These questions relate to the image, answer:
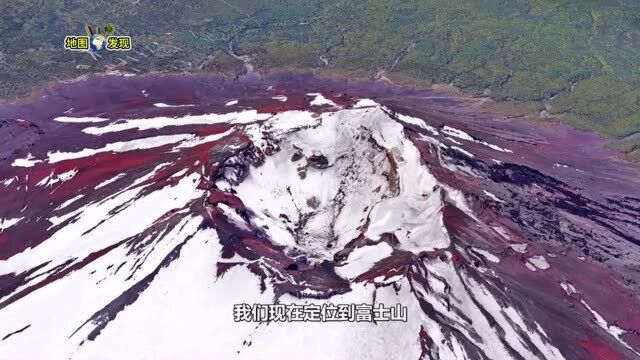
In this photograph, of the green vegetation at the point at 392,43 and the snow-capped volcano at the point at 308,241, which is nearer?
the snow-capped volcano at the point at 308,241

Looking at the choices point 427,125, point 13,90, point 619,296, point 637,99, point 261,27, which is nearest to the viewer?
point 619,296

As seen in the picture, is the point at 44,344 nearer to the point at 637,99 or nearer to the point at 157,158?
the point at 157,158

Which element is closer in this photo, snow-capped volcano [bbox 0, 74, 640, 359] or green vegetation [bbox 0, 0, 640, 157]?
snow-capped volcano [bbox 0, 74, 640, 359]

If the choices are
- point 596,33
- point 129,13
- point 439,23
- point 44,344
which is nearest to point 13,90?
point 129,13

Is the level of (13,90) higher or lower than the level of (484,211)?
lower
